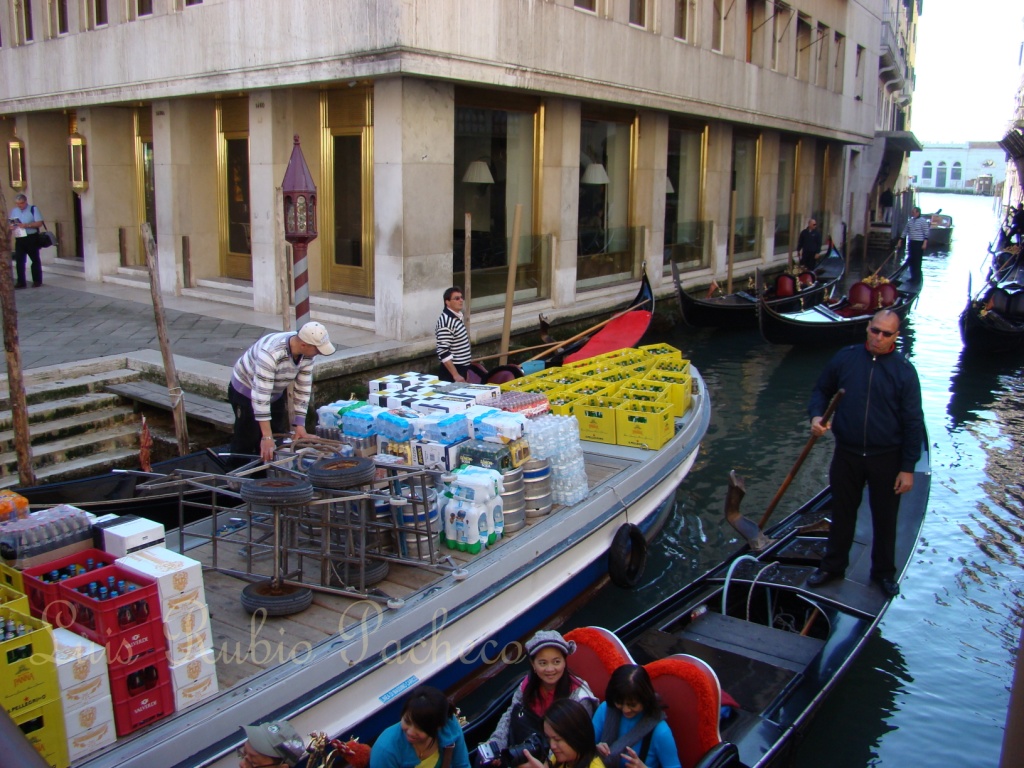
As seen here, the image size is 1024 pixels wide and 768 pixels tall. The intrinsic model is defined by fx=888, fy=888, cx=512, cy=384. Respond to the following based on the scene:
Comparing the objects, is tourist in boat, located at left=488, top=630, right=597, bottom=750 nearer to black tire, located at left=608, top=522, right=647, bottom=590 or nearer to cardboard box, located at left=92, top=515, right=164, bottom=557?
cardboard box, located at left=92, top=515, right=164, bottom=557

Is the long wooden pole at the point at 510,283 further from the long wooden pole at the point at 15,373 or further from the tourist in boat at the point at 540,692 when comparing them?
the tourist in boat at the point at 540,692

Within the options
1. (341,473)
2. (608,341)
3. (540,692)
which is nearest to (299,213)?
(341,473)

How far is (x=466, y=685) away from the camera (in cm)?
429

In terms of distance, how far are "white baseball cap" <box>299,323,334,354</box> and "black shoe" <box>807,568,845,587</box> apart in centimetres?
282

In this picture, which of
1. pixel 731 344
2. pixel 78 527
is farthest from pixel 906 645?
pixel 731 344

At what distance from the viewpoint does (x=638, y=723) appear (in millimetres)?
3070

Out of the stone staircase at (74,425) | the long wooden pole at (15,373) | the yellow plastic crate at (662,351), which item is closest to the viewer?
the long wooden pole at (15,373)

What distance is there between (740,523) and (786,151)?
692 inches

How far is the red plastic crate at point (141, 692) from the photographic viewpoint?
9.63 ft

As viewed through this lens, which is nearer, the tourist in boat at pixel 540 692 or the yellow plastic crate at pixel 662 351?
the tourist in boat at pixel 540 692

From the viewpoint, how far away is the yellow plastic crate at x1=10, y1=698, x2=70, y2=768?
2.67 metres

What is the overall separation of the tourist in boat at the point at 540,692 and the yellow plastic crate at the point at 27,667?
4.89 feet

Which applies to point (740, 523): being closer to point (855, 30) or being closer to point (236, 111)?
point (236, 111)

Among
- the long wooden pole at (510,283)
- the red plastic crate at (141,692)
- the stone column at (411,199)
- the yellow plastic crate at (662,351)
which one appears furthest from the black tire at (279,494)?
the stone column at (411,199)
